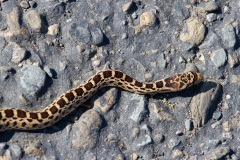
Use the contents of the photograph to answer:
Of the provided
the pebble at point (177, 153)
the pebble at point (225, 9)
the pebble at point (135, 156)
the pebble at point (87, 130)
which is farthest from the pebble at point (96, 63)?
the pebble at point (225, 9)

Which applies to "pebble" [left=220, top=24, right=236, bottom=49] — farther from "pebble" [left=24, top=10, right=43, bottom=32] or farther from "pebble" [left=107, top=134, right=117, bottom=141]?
"pebble" [left=24, top=10, right=43, bottom=32]

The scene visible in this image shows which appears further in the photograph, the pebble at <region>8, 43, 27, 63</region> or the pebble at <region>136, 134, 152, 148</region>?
the pebble at <region>8, 43, 27, 63</region>

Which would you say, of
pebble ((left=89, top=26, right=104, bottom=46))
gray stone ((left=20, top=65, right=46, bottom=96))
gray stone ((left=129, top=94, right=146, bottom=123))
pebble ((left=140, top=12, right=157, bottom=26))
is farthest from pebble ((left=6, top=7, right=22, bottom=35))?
gray stone ((left=129, top=94, right=146, bottom=123))

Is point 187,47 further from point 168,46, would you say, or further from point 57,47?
point 57,47

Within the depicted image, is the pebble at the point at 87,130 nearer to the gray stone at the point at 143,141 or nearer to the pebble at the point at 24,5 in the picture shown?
the gray stone at the point at 143,141

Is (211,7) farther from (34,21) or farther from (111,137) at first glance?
(34,21)

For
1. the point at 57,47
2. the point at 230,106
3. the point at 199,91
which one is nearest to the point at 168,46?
the point at 199,91

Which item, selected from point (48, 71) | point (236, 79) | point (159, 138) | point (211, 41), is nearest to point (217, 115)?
point (236, 79)

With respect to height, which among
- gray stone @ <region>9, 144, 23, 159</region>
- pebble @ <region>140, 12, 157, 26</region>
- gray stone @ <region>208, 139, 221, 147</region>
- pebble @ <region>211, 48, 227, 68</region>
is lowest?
gray stone @ <region>208, 139, 221, 147</region>
